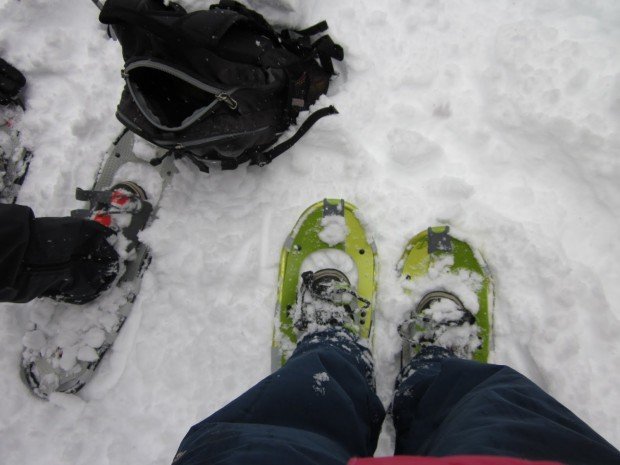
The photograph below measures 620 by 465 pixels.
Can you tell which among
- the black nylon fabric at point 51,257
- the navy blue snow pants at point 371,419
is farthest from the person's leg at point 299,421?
the black nylon fabric at point 51,257

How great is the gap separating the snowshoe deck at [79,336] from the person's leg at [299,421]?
1.00 metres

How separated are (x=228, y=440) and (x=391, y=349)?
101cm

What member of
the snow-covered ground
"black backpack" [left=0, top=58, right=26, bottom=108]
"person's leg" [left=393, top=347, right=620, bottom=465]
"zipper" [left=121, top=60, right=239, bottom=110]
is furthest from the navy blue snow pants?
"black backpack" [left=0, top=58, right=26, bottom=108]

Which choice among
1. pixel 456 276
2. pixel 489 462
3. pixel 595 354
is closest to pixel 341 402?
pixel 489 462

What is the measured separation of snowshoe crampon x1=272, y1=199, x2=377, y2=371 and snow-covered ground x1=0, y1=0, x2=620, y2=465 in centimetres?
6

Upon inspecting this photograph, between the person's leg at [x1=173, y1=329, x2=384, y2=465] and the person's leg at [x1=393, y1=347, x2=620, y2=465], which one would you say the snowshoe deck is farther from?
the person's leg at [x1=393, y1=347, x2=620, y2=465]

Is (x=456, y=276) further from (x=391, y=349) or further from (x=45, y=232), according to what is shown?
(x=45, y=232)

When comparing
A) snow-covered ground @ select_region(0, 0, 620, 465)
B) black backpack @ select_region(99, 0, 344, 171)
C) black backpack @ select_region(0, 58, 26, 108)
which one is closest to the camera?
black backpack @ select_region(99, 0, 344, 171)

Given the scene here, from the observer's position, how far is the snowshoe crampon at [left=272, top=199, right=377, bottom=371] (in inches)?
69.9

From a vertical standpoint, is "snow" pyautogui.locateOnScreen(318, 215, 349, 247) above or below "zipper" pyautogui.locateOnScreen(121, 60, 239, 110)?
below

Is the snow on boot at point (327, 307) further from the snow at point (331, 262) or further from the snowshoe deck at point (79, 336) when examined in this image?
the snowshoe deck at point (79, 336)

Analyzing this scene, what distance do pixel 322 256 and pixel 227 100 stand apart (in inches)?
32.7

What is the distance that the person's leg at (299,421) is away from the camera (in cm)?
84

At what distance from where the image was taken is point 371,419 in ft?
4.07
